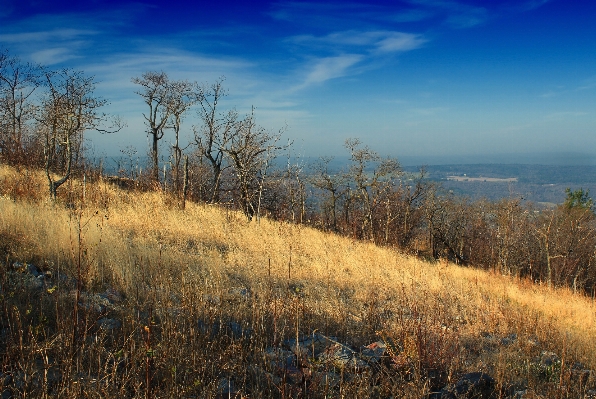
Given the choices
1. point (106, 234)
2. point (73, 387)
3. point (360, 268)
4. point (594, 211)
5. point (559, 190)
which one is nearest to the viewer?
point (73, 387)

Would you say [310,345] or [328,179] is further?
[328,179]

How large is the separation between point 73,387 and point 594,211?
37.3 m

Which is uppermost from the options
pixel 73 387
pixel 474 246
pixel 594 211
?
pixel 73 387

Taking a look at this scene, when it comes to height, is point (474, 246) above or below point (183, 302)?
below

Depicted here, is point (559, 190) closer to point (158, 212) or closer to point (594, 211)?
point (594, 211)

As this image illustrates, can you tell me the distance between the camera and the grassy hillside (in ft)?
9.16

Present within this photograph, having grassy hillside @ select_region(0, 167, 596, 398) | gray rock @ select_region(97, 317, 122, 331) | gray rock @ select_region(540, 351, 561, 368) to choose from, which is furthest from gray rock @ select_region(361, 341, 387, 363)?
gray rock @ select_region(97, 317, 122, 331)

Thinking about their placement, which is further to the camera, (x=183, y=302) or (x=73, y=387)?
(x=183, y=302)

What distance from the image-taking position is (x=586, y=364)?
518cm

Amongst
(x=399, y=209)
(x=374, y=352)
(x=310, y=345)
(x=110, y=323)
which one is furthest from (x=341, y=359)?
(x=399, y=209)

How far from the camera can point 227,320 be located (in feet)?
13.5

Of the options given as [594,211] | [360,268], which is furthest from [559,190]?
[360,268]

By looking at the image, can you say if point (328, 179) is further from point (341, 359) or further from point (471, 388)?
point (471, 388)

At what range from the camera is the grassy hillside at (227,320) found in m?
2.79
